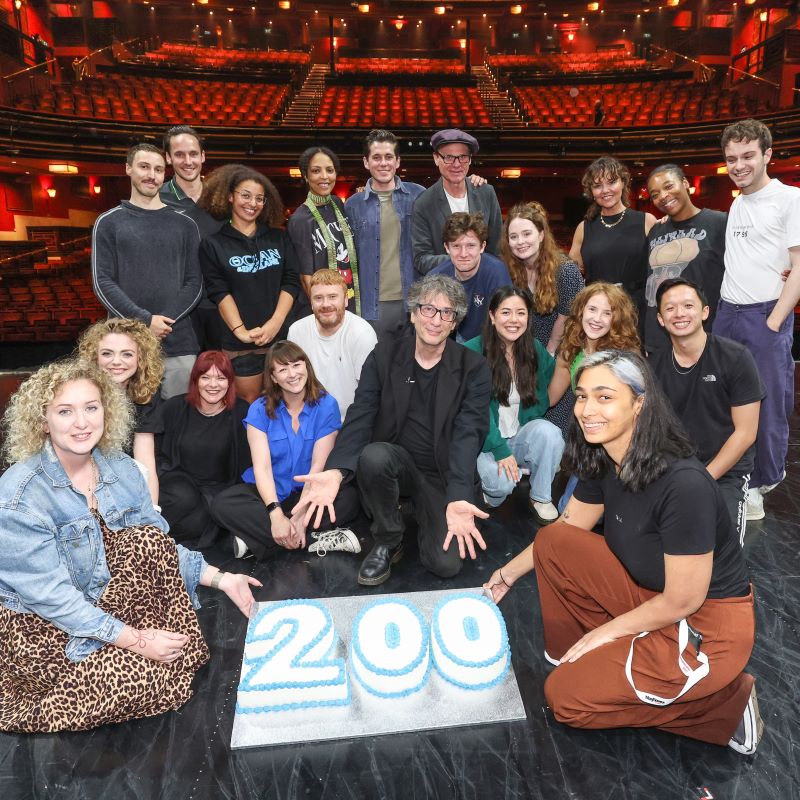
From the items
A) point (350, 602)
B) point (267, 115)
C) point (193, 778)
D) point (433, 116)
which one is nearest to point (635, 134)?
point (433, 116)

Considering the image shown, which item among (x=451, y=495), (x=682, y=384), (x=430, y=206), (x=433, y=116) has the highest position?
(x=433, y=116)

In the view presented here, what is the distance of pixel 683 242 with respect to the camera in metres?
3.25

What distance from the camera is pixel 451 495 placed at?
251cm

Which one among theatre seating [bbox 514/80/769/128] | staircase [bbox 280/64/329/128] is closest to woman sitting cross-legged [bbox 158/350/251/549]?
theatre seating [bbox 514/80/769/128]

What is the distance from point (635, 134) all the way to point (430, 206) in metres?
9.51

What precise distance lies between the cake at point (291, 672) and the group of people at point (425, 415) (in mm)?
267

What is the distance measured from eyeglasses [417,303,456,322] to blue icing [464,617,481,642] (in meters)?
1.24

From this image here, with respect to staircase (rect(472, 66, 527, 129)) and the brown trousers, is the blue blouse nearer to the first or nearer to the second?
the brown trousers

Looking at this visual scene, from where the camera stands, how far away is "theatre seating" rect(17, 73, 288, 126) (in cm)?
1251

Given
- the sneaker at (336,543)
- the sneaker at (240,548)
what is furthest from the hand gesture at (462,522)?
the sneaker at (240,548)

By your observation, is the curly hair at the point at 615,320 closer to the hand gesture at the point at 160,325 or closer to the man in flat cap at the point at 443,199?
the man in flat cap at the point at 443,199

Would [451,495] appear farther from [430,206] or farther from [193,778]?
[430,206]

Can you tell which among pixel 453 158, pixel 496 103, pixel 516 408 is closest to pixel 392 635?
pixel 516 408

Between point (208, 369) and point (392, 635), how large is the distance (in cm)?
156
